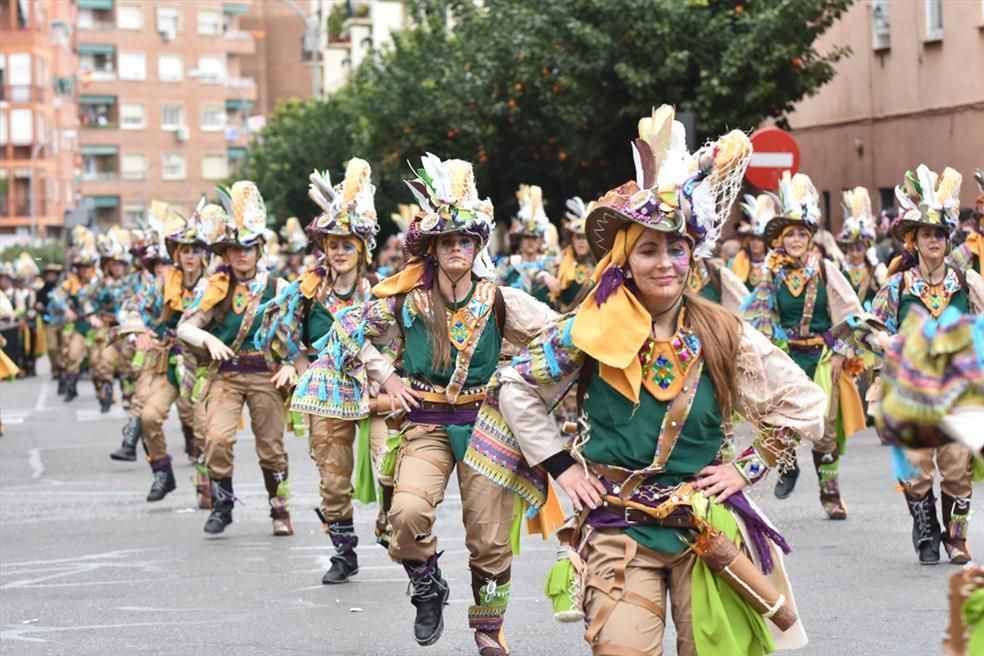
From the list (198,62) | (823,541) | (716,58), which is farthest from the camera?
(198,62)

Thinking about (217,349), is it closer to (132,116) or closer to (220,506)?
(220,506)

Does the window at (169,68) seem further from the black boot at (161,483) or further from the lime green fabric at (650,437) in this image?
the lime green fabric at (650,437)

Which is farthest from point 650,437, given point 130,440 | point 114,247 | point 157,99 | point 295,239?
point 157,99

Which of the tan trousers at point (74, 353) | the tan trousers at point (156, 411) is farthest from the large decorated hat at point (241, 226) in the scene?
the tan trousers at point (74, 353)

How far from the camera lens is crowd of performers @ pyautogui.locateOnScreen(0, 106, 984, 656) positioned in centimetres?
623

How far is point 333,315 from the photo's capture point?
1169 centimetres

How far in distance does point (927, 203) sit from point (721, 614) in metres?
5.73

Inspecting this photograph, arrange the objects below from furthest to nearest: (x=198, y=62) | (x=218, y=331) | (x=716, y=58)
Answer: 1. (x=198, y=62)
2. (x=716, y=58)
3. (x=218, y=331)

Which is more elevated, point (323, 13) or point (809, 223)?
point (323, 13)

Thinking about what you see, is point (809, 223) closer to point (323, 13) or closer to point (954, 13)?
point (954, 13)

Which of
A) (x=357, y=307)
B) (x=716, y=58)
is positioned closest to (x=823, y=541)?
(x=357, y=307)

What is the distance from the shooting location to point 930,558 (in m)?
11.3

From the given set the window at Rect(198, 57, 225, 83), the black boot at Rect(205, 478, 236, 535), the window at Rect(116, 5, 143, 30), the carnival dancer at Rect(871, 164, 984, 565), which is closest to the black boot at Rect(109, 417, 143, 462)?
the black boot at Rect(205, 478, 236, 535)

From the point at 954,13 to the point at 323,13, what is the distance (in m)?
64.9
